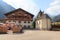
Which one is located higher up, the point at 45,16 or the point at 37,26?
the point at 45,16

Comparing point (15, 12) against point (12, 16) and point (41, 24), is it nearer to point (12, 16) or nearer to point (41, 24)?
point (12, 16)

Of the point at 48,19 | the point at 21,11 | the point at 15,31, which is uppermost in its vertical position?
the point at 21,11

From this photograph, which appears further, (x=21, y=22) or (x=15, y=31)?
(x=21, y=22)

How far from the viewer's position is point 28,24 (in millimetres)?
44594

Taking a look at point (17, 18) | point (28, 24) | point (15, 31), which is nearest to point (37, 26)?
point (28, 24)

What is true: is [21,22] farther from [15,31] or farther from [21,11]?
[15,31]

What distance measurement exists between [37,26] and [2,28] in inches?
841

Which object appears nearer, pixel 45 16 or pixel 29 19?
pixel 45 16

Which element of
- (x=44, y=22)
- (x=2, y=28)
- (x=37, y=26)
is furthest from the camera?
(x=37, y=26)

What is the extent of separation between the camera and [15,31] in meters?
23.5

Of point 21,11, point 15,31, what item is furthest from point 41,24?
point 15,31

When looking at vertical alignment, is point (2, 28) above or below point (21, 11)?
below

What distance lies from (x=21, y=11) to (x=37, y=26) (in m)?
6.99

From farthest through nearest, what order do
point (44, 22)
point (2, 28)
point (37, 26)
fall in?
point (37, 26) → point (44, 22) → point (2, 28)
